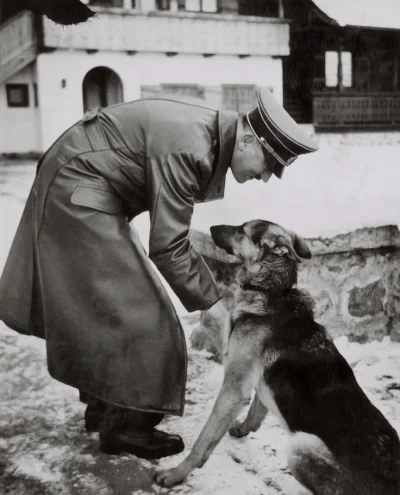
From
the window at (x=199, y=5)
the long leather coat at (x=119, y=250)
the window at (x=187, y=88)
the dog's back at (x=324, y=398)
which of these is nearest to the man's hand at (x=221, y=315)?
the dog's back at (x=324, y=398)

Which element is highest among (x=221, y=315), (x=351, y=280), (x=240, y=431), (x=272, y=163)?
(x=272, y=163)

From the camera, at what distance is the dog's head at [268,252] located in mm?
1874

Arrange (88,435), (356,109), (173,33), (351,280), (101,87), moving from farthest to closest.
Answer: (356,109)
(351,280)
(173,33)
(101,87)
(88,435)

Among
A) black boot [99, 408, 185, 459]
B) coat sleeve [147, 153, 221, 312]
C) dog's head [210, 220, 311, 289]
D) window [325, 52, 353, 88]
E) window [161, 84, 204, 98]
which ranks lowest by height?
black boot [99, 408, 185, 459]

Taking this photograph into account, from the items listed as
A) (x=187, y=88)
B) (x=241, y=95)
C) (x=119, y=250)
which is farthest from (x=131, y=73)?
(x=119, y=250)

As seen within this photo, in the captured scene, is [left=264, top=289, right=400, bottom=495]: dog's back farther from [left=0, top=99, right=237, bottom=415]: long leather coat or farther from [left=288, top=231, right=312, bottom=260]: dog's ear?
[left=0, top=99, right=237, bottom=415]: long leather coat

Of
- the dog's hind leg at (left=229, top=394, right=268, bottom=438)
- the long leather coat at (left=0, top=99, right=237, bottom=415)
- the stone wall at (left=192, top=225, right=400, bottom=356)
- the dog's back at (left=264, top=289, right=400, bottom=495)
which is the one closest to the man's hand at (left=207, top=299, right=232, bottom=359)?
the stone wall at (left=192, top=225, right=400, bottom=356)

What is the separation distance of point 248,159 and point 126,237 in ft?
1.57

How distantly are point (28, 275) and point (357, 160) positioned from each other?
1.89 m

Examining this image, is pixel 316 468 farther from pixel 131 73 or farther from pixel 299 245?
pixel 131 73

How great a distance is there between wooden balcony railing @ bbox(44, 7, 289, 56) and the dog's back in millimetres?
1121

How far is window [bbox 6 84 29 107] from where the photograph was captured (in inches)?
76.3

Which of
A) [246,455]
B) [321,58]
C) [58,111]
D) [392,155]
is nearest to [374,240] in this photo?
[392,155]

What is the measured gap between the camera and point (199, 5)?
233 cm
